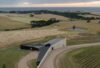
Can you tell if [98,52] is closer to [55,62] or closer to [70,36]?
[55,62]

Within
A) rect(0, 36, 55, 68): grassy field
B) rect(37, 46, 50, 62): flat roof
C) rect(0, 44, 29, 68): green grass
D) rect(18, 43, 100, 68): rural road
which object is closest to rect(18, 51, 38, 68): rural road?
rect(18, 43, 100, 68): rural road

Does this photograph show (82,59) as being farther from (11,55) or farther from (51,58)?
(11,55)

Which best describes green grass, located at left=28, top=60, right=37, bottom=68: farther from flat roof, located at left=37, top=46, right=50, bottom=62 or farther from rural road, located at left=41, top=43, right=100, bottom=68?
rural road, located at left=41, top=43, right=100, bottom=68

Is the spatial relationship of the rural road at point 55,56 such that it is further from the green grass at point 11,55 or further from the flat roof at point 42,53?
the green grass at point 11,55

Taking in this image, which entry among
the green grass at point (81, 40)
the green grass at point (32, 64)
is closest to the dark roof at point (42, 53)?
the green grass at point (32, 64)

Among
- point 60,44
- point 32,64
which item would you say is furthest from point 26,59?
point 60,44

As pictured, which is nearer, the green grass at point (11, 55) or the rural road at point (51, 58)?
the rural road at point (51, 58)
